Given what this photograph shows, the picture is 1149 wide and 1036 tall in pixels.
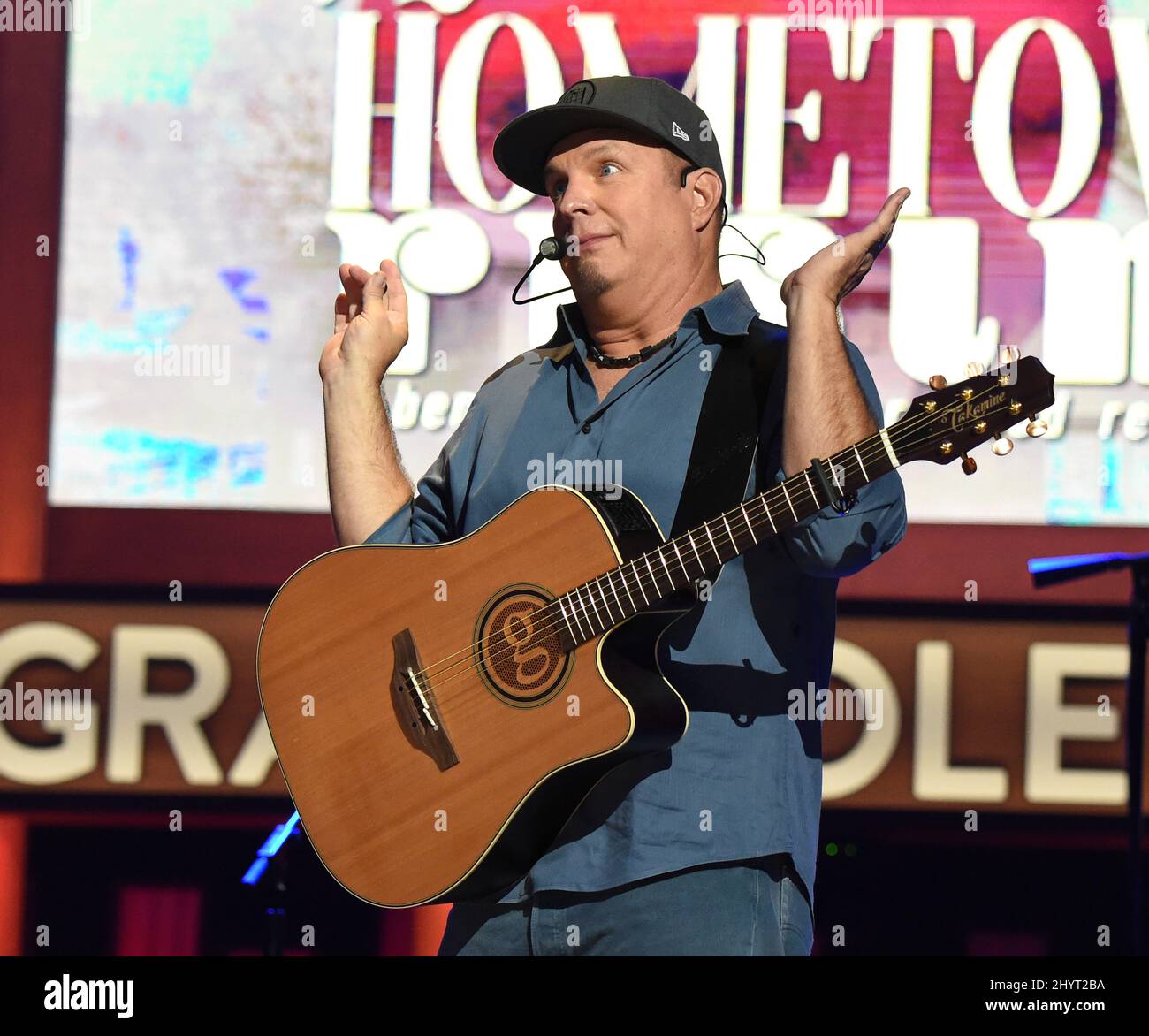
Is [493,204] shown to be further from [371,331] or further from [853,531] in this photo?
[853,531]

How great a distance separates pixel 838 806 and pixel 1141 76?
227 centimetres

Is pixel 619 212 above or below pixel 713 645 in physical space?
above

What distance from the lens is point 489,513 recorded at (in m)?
2.21

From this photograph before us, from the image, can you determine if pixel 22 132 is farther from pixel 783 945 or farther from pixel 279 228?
pixel 783 945

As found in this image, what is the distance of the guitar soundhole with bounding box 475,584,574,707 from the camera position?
6.66 ft

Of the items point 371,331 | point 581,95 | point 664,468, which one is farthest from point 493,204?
point 664,468

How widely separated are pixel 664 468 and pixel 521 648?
336 millimetres

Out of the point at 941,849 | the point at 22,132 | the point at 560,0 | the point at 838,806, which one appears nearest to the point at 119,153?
the point at 22,132

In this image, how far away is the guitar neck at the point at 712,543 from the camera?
186 centimetres

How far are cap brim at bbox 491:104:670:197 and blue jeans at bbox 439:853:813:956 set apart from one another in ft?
3.67

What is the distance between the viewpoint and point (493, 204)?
4.26 m

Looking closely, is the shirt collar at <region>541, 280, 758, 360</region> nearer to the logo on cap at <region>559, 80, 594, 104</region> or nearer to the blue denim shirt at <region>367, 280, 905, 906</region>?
the blue denim shirt at <region>367, 280, 905, 906</region>

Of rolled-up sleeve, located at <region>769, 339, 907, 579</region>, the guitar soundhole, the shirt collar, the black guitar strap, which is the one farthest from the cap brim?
the guitar soundhole

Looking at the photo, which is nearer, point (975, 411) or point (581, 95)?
point (975, 411)
